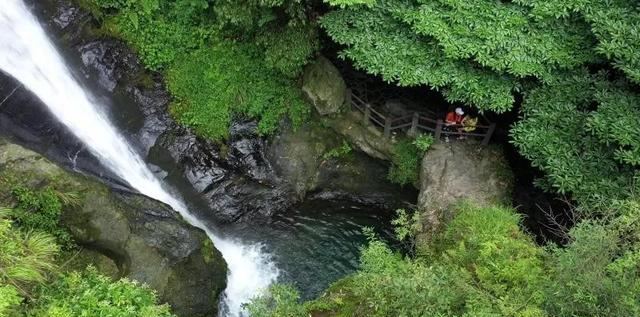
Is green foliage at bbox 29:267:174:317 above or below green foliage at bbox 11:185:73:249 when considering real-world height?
below

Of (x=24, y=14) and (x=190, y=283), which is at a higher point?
(x=24, y=14)

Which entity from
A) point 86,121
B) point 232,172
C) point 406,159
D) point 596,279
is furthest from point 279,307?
point 86,121

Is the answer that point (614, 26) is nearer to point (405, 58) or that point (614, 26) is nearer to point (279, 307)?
point (405, 58)

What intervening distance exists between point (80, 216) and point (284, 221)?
20.8ft

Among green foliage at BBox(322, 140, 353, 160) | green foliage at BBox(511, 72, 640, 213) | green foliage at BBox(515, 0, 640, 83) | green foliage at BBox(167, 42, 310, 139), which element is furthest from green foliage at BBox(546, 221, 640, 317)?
green foliage at BBox(167, 42, 310, 139)

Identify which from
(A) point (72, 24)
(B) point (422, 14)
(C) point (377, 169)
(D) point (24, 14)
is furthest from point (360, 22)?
(D) point (24, 14)

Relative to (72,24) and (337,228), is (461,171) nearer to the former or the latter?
(337,228)

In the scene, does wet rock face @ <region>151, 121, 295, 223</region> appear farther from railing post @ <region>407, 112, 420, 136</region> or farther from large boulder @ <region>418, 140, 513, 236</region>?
large boulder @ <region>418, 140, 513, 236</region>

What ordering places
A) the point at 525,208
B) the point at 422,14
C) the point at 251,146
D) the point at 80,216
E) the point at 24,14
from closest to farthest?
the point at 80,216, the point at 422,14, the point at 525,208, the point at 24,14, the point at 251,146

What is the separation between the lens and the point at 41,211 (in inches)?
377

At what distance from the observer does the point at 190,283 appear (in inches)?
454

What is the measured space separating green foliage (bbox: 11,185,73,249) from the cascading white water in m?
3.89

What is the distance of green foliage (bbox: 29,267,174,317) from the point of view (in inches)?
328

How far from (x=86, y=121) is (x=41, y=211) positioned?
4763 millimetres
